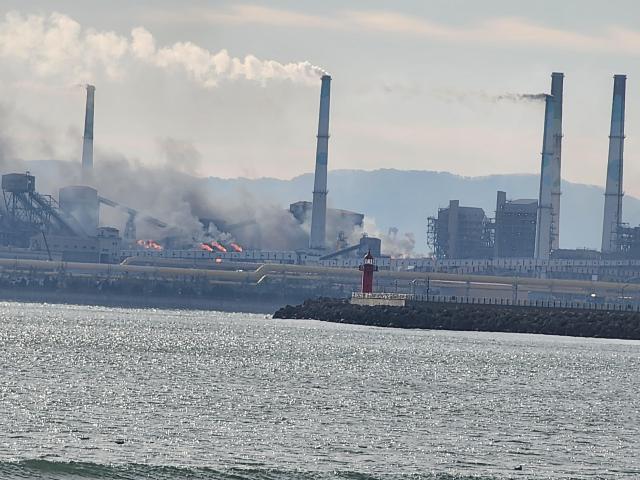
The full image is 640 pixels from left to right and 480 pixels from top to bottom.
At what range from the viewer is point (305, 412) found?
191 ft

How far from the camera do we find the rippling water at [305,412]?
4547cm

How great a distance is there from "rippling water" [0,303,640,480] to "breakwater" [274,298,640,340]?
3521 cm

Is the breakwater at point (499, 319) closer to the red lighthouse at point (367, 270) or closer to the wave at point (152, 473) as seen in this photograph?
the red lighthouse at point (367, 270)

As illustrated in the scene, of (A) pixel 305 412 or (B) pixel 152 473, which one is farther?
(A) pixel 305 412

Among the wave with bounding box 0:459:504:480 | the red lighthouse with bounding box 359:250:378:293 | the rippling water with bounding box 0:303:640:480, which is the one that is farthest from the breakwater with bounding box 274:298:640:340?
the wave with bounding box 0:459:504:480

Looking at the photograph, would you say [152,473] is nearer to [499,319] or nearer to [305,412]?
[305,412]

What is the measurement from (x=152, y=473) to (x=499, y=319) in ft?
339

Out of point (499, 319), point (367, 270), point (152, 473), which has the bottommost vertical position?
point (152, 473)

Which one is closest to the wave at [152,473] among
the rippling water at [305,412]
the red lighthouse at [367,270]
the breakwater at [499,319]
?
the rippling water at [305,412]

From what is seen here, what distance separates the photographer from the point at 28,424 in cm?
5078

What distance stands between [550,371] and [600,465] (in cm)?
4093

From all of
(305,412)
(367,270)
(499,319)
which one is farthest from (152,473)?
(367,270)

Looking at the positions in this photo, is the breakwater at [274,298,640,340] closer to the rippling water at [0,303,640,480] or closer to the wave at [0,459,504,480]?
the rippling water at [0,303,640,480]

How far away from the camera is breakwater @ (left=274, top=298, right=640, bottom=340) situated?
13900 cm
